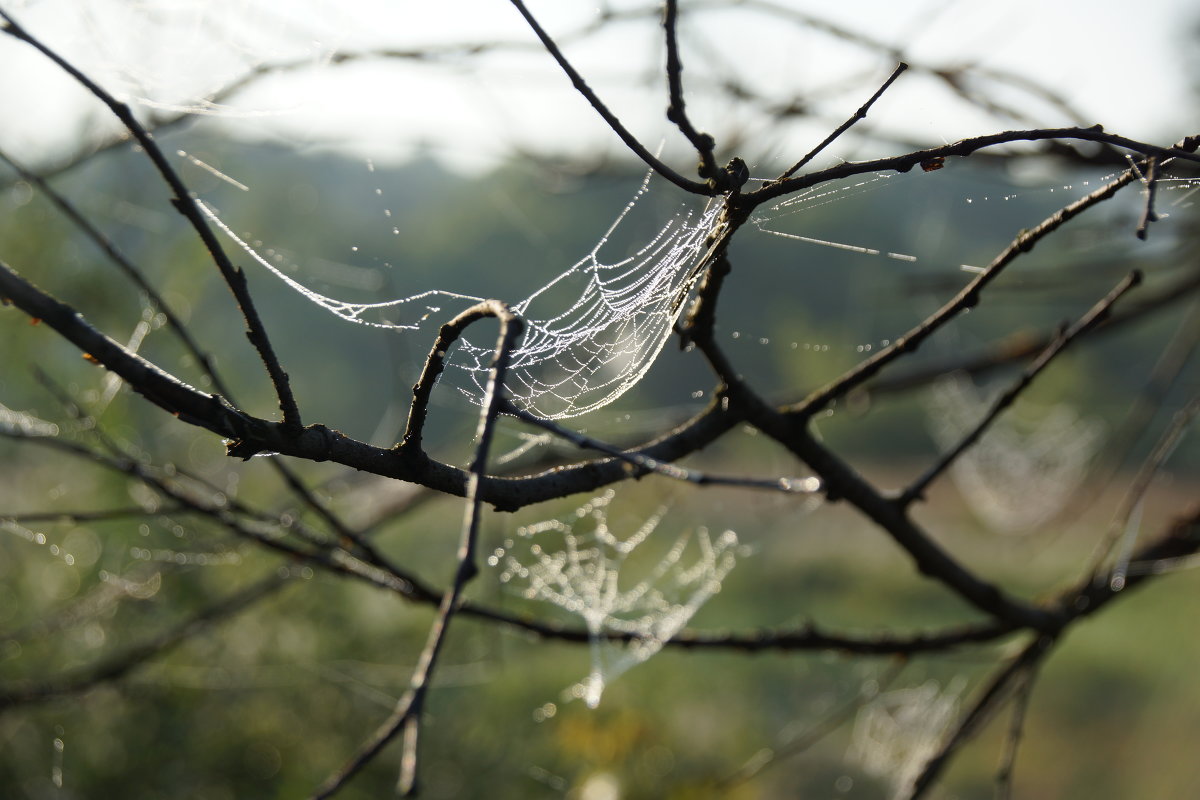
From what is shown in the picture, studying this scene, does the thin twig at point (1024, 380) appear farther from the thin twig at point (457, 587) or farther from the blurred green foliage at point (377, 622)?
the thin twig at point (457, 587)

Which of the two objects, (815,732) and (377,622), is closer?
(815,732)

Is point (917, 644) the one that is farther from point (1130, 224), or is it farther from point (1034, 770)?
point (1034, 770)

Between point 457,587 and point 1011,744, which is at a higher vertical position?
point 1011,744

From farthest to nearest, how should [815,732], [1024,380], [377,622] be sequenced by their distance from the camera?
[377,622], [815,732], [1024,380]

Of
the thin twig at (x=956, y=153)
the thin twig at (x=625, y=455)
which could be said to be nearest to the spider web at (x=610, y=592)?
the thin twig at (x=625, y=455)

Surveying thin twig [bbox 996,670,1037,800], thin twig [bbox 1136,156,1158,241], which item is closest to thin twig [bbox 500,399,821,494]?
thin twig [bbox 1136,156,1158,241]

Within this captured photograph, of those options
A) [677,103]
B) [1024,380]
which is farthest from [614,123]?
[1024,380]

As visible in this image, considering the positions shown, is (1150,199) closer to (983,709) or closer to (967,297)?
(967,297)

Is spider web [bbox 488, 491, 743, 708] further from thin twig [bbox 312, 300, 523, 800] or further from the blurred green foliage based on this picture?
thin twig [bbox 312, 300, 523, 800]

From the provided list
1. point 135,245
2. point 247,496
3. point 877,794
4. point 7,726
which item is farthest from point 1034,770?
point 135,245
